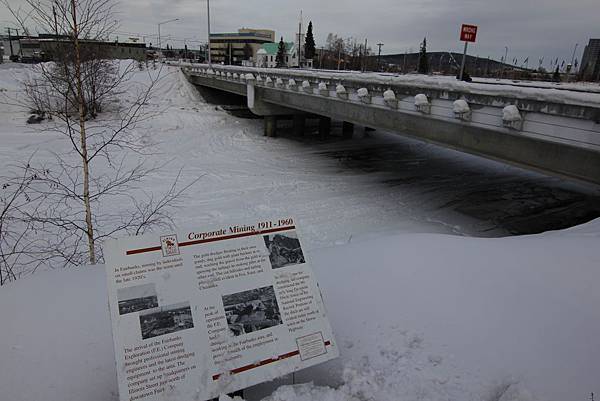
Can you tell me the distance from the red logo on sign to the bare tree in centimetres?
979

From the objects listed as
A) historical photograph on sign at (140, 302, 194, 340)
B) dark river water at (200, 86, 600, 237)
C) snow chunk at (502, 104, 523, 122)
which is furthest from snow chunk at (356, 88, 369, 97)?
historical photograph on sign at (140, 302, 194, 340)

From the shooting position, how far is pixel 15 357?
350 cm

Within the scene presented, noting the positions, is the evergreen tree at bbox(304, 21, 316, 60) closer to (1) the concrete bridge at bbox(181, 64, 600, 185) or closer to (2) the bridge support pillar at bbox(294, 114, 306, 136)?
(2) the bridge support pillar at bbox(294, 114, 306, 136)

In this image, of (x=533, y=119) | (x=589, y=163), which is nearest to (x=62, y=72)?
(x=533, y=119)

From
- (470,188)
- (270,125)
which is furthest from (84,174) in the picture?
(270,125)

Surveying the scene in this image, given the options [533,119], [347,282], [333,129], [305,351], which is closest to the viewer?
[305,351]

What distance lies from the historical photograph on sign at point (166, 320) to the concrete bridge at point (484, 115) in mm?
8316

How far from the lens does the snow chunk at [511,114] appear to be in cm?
903

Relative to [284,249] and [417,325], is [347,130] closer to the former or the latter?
[417,325]

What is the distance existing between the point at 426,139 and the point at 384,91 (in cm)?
233

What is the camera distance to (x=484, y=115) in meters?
10.1

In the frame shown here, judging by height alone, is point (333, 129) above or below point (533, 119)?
below

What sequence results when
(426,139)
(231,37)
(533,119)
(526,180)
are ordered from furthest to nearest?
(231,37), (526,180), (426,139), (533,119)

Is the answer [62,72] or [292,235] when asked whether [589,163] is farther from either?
[62,72]
